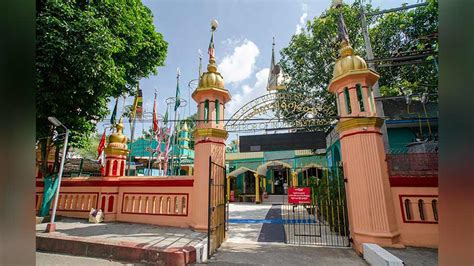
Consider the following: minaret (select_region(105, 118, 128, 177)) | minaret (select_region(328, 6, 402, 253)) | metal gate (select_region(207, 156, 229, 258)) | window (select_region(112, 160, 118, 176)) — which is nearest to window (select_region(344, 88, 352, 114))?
minaret (select_region(328, 6, 402, 253))

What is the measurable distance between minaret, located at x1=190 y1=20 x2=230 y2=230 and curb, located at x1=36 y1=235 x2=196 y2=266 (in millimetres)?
1737

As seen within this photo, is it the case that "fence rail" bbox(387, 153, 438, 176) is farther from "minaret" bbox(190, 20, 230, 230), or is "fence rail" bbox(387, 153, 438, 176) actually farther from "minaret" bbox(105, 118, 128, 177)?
"minaret" bbox(105, 118, 128, 177)

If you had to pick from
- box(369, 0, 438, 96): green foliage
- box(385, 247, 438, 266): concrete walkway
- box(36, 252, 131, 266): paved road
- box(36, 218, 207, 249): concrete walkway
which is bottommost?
box(36, 252, 131, 266): paved road

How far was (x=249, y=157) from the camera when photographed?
2244cm

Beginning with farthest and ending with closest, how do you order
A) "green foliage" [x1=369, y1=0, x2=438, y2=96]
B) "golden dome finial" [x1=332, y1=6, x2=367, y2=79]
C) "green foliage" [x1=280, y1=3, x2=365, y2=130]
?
"green foliage" [x1=280, y1=3, x2=365, y2=130], "green foliage" [x1=369, y1=0, x2=438, y2=96], "golden dome finial" [x1=332, y1=6, x2=367, y2=79]

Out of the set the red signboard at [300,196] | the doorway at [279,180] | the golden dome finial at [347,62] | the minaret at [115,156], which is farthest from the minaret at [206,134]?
the doorway at [279,180]

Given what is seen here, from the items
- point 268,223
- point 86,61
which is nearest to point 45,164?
point 86,61

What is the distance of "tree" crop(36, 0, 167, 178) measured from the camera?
6652 mm

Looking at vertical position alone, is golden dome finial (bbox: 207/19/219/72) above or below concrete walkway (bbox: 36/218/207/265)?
above

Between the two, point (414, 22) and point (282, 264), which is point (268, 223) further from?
point (414, 22)

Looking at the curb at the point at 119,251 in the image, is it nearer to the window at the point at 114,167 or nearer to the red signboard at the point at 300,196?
the window at the point at 114,167

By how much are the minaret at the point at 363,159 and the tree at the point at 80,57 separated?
7.36 meters

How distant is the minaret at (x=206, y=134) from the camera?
6547 millimetres
